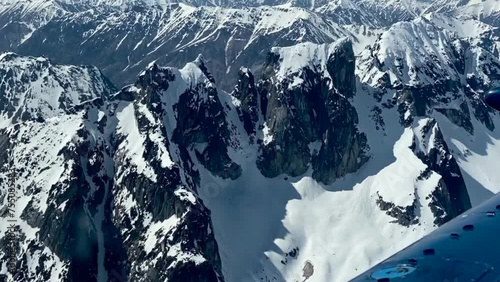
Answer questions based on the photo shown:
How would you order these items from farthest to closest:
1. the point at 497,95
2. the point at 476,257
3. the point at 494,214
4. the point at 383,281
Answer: the point at 497,95, the point at 494,214, the point at 476,257, the point at 383,281

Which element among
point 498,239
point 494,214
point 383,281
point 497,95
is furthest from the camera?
point 497,95

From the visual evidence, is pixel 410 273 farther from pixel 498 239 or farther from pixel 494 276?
pixel 498 239

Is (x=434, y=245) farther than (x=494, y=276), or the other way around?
(x=434, y=245)

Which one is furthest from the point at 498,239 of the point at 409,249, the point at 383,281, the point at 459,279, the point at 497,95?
the point at 497,95

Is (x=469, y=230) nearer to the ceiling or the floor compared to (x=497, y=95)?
nearer to the floor

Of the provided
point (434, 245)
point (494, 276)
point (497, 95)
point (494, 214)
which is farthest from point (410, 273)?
point (497, 95)

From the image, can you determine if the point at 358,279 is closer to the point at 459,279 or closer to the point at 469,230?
the point at 459,279
